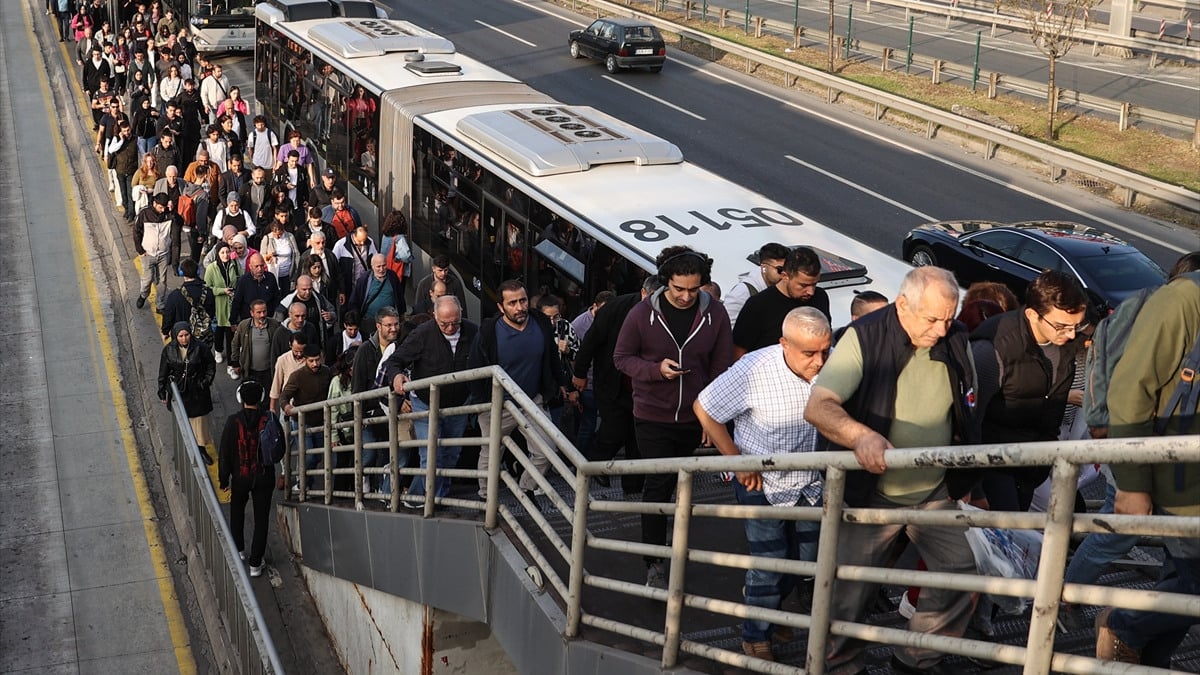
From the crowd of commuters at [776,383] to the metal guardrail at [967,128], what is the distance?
1324cm

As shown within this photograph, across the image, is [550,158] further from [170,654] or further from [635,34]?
[635,34]

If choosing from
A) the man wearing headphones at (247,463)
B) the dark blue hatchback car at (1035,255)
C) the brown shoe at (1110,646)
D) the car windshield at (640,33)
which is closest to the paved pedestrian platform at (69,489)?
the man wearing headphones at (247,463)

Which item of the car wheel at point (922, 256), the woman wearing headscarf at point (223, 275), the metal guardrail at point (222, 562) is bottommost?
the metal guardrail at point (222, 562)

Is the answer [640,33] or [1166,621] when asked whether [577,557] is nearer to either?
[1166,621]

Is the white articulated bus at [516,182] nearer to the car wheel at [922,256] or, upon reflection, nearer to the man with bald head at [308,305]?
the man with bald head at [308,305]

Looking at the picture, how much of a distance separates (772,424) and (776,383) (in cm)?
18

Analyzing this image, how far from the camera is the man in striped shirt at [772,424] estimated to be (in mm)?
5348

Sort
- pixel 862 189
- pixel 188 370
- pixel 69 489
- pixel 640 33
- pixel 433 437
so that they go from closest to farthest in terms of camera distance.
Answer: pixel 433 437, pixel 188 370, pixel 69 489, pixel 862 189, pixel 640 33

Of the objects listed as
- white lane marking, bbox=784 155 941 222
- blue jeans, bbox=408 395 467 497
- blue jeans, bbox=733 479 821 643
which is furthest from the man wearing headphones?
white lane marking, bbox=784 155 941 222

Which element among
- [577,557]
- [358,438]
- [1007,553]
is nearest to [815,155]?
[358,438]

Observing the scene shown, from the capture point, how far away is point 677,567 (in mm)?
4965

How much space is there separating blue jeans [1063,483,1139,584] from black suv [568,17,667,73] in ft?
88.2

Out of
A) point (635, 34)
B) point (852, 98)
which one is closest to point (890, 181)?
point (852, 98)

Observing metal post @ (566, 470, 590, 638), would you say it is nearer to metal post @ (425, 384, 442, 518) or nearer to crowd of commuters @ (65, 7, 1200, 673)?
crowd of commuters @ (65, 7, 1200, 673)
